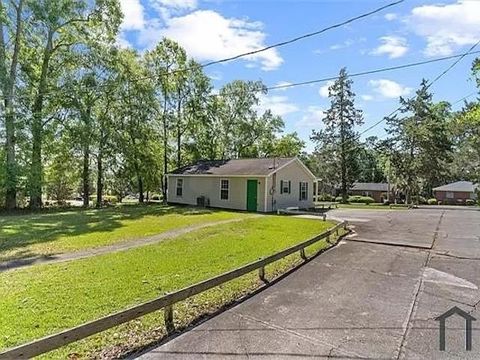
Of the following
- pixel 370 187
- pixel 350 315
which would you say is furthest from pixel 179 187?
pixel 370 187

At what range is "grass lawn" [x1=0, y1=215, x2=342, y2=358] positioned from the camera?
5.05 m

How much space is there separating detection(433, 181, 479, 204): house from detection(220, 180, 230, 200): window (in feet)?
132

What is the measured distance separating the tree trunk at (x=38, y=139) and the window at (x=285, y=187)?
14.9 m

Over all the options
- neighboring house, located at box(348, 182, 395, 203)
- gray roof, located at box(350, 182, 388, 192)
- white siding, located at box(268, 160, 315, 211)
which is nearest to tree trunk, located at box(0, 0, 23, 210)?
white siding, located at box(268, 160, 315, 211)

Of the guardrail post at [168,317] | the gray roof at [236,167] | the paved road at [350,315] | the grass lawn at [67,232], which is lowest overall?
the paved road at [350,315]

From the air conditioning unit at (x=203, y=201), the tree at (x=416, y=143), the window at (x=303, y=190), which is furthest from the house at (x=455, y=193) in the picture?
the air conditioning unit at (x=203, y=201)

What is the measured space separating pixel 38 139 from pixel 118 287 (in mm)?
20168

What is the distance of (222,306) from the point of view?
6.31m

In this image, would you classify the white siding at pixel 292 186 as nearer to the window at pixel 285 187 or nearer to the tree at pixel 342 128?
the window at pixel 285 187

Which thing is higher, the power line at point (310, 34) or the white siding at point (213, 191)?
the power line at point (310, 34)

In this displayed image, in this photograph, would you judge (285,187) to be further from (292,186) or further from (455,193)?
(455,193)

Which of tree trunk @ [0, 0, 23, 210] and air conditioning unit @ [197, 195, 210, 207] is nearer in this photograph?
tree trunk @ [0, 0, 23, 210]

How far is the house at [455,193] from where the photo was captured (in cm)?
5412

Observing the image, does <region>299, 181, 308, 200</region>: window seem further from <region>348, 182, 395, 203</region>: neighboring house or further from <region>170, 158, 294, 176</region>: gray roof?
<region>348, 182, 395, 203</region>: neighboring house
